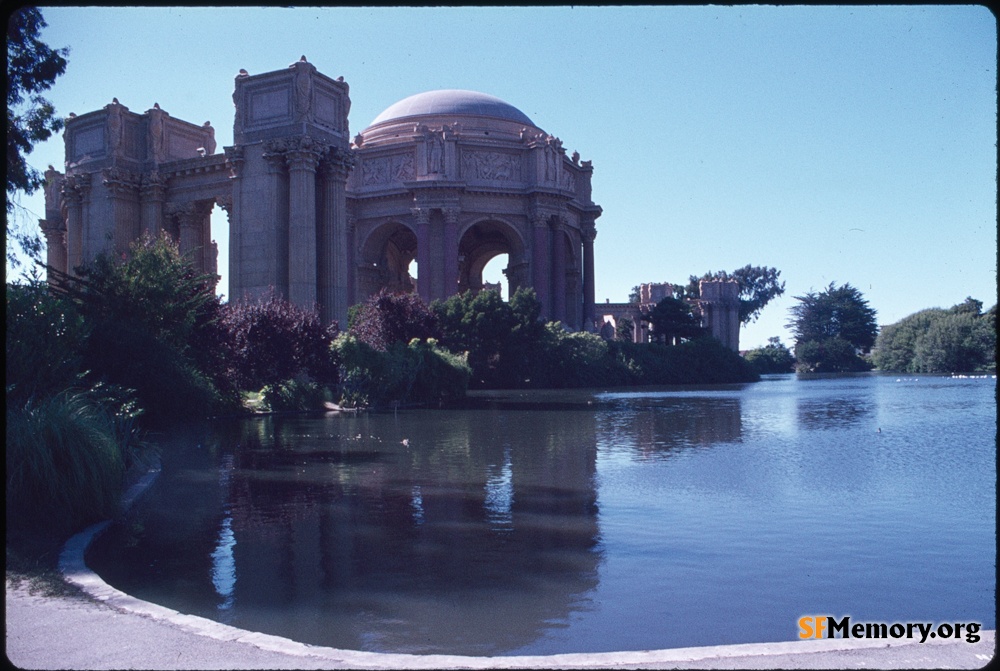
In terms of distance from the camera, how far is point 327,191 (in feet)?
104

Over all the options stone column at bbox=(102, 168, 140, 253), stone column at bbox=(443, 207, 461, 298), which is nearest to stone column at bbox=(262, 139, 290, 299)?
stone column at bbox=(102, 168, 140, 253)

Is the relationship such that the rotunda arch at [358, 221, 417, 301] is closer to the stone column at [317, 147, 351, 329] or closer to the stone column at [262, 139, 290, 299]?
the stone column at [317, 147, 351, 329]

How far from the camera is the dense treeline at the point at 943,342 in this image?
69.3 meters

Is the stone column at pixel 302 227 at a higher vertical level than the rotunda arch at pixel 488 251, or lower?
lower

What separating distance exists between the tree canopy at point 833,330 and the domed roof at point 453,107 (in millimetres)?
54599

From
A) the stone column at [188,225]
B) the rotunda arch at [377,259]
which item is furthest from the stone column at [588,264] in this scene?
the stone column at [188,225]

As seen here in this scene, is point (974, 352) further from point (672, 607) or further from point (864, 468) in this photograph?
point (672, 607)

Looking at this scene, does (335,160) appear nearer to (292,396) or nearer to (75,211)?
(292,396)

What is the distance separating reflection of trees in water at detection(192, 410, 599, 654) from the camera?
222 inches

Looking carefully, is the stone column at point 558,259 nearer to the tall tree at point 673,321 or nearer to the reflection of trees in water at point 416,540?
the tall tree at point 673,321

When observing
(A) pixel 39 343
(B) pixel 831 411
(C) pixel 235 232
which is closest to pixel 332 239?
(C) pixel 235 232

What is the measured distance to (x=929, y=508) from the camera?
9.43m

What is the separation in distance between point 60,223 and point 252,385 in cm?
2961

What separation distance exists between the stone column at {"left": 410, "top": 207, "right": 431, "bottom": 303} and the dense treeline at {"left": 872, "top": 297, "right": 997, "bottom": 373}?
1598 inches
